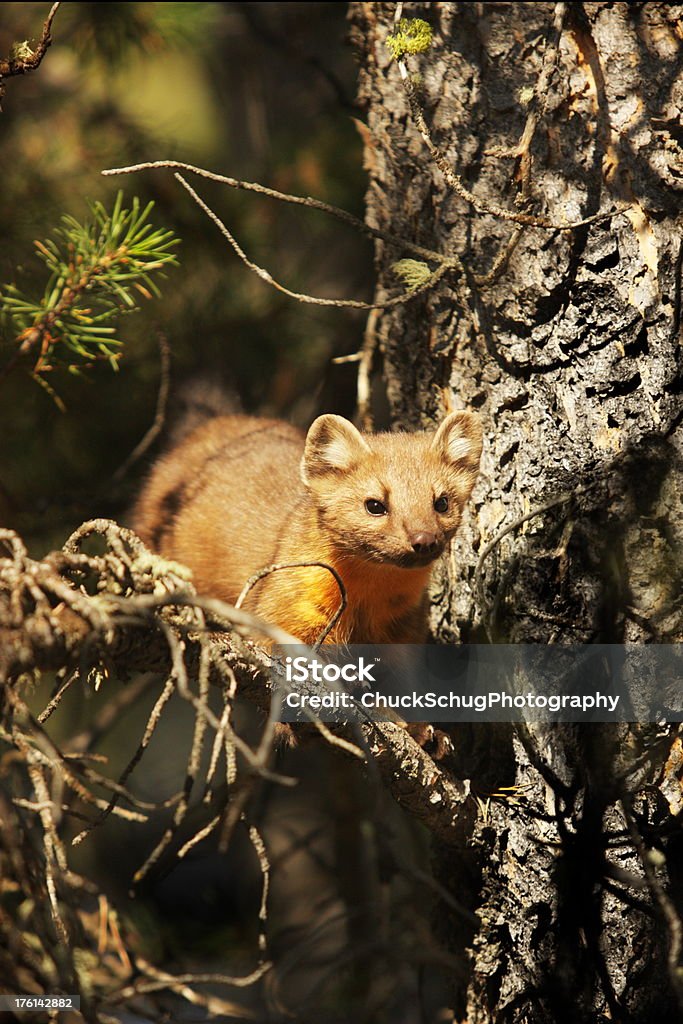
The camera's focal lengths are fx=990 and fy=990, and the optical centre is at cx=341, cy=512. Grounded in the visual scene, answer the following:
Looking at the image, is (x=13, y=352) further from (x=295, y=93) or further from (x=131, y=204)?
(x=295, y=93)

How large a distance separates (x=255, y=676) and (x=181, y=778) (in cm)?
436

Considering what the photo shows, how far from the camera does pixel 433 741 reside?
11.0 ft

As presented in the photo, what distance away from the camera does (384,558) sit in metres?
3.42

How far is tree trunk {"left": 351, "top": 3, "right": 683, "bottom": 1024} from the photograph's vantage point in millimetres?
2932

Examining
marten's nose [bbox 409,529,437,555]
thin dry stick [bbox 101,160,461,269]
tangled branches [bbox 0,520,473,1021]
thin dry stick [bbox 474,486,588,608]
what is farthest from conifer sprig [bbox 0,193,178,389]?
thin dry stick [bbox 474,486,588,608]

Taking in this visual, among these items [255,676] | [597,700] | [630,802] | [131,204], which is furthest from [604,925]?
[131,204]

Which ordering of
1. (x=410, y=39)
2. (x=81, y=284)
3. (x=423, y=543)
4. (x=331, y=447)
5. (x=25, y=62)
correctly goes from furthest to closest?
1. (x=331, y=447)
2. (x=81, y=284)
3. (x=423, y=543)
4. (x=410, y=39)
5. (x=25, y=62)

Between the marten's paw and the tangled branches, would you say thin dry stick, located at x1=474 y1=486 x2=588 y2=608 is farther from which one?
the tangled branches

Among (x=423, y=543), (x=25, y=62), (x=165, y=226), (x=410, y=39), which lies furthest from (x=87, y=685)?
(x=165, y=226)

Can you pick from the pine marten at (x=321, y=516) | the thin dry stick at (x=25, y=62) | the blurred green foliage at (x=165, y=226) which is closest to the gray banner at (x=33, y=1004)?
the pine marten at (x=321, y=516)

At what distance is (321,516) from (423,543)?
24.5 inches

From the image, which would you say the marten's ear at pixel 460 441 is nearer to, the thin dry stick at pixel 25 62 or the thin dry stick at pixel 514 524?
the thin dry stick at pixel 514 524

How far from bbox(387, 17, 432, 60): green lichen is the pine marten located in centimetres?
113

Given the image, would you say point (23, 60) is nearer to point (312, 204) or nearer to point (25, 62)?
point (25, 62)
